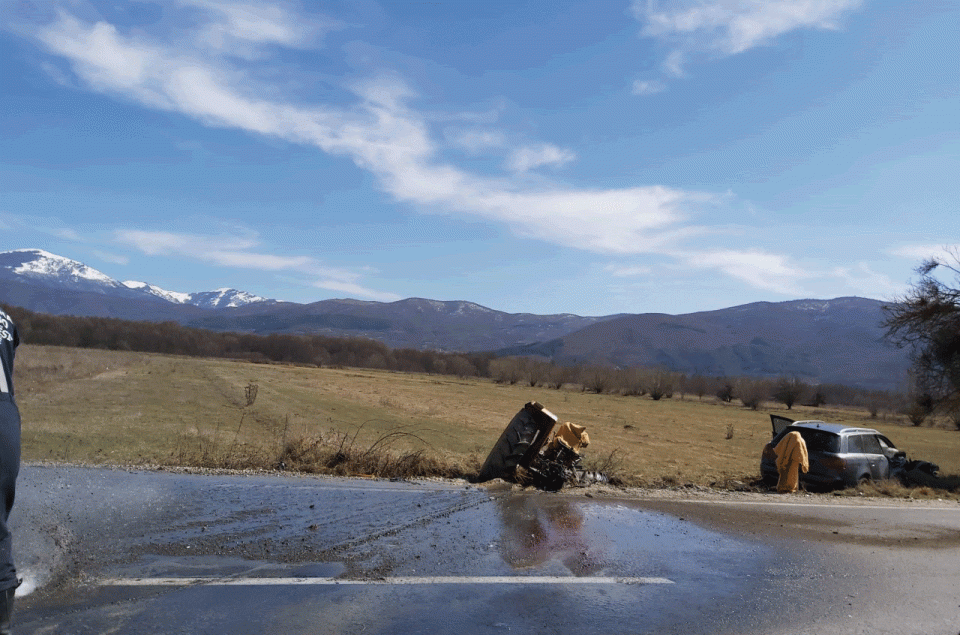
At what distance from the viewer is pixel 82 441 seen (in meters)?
15.9

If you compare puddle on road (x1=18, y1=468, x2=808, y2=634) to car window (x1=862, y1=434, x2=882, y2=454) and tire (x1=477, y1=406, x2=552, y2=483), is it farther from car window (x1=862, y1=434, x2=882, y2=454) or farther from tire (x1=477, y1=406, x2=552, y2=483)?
car window (x1=862, y1=434, x2=882, y2=454)

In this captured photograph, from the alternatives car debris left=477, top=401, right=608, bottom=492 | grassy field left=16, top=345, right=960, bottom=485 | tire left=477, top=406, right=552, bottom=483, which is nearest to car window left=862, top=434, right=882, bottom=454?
grassy field left=16, top=345, right=960, bottom=485

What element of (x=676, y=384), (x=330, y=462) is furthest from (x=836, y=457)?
(x=676, y=384)

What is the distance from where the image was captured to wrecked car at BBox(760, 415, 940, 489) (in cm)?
1515

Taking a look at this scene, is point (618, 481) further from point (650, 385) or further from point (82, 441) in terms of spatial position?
point (650, 385)

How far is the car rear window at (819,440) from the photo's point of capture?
50.5ft

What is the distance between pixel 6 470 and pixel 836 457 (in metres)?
15.7

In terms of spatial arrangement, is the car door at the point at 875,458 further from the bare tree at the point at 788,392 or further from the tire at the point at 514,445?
the bare tree at the point at 788,392

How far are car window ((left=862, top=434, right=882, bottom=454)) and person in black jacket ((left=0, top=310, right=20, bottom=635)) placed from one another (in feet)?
56.0

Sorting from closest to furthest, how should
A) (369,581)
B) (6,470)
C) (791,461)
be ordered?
(6,470)
(369,581)
(791,461)

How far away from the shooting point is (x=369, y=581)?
6.20m

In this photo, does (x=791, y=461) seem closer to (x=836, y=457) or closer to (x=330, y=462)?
(x=836, y=457)

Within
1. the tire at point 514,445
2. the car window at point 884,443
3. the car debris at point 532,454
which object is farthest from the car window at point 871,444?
the tire at point 514,445

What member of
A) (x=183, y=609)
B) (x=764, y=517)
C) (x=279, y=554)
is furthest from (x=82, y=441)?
(x=764, y=517)
